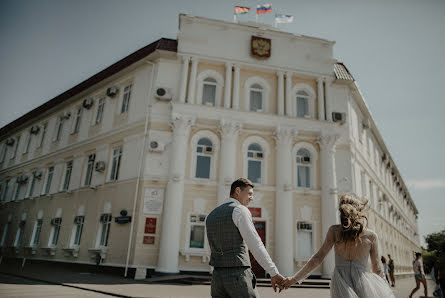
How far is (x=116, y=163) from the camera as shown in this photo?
17.8 meters

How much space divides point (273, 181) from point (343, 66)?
9300mm

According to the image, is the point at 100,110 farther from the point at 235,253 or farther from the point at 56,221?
the point at 235,253

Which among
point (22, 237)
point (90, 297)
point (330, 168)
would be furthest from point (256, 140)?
point (22, 237)

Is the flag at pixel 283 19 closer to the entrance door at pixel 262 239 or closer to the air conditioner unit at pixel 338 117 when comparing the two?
the air conditioner unit at pixel 338 117

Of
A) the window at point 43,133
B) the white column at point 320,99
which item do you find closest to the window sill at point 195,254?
the white column at point 320,99

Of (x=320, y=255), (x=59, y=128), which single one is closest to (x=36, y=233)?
(x=59, y=128)

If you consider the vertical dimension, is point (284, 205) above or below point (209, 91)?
below

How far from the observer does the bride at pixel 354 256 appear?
3.26 meters

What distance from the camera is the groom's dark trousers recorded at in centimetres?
320

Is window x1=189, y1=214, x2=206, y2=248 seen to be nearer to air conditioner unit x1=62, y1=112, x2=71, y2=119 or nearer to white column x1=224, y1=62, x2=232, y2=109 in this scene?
white column x1=224, y1=62, x2=232, y2=109

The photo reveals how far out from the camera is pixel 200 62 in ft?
57.4

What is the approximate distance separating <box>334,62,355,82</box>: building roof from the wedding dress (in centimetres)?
1659

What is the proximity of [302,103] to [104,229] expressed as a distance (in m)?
13.1

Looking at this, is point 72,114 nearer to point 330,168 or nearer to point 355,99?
point 330,168
